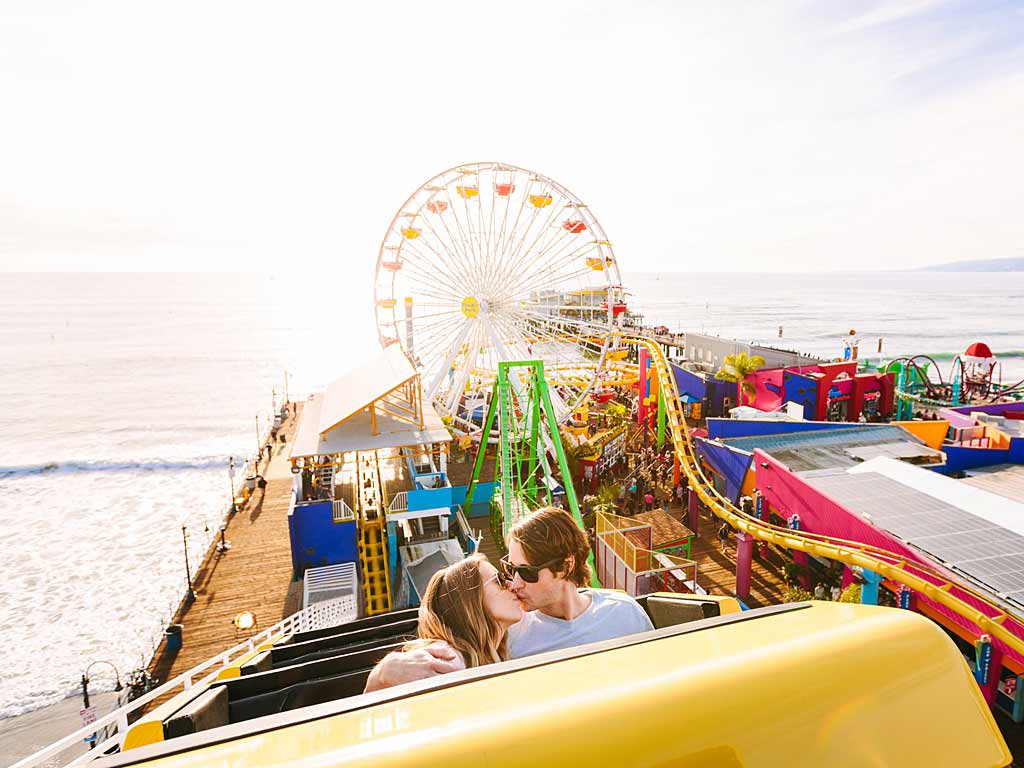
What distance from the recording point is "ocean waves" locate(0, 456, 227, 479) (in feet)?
102

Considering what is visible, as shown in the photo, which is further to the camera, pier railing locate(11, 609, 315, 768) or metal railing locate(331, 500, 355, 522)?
metal railing locate(331, 500, 355, 522)

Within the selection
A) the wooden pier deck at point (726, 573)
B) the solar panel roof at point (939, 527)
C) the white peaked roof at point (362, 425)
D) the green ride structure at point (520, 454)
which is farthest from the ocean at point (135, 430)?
the solar panel roof at point (939, 527)

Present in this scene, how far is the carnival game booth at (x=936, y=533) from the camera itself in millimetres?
8922

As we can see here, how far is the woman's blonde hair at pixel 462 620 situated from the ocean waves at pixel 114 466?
33.9 m

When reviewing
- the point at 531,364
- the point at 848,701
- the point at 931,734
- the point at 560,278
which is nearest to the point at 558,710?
the point at 848,701

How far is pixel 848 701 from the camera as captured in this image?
4.57 ft

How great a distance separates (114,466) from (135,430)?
27.6ft

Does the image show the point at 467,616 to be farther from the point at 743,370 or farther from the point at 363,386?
the point at 743,370

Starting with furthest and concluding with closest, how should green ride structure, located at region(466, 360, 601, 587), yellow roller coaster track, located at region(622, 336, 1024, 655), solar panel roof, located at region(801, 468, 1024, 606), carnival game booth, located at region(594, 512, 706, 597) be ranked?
1. green ride structure, located at region(466, 360, 601, 587)
2. carnival game booth, located at region(594, 512, 706, 597)
3. solar panel roof, located at region(801, 468, 1024, 606)
4. yellow roller coaster track, located at region(622, 336, 1024, 655)

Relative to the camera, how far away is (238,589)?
15328 mm

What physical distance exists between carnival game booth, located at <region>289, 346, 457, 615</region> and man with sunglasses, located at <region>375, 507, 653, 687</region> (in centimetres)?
1268

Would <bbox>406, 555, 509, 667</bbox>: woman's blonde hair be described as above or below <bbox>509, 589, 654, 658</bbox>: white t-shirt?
above

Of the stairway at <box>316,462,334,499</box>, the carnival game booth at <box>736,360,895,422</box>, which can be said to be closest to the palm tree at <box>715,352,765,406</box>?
the carnival game booth at <box>736,360,895,422</box>

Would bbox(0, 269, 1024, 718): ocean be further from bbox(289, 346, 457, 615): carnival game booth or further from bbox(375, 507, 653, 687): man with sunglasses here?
bbox(375, 507, 653, 687): man with sunglasses
